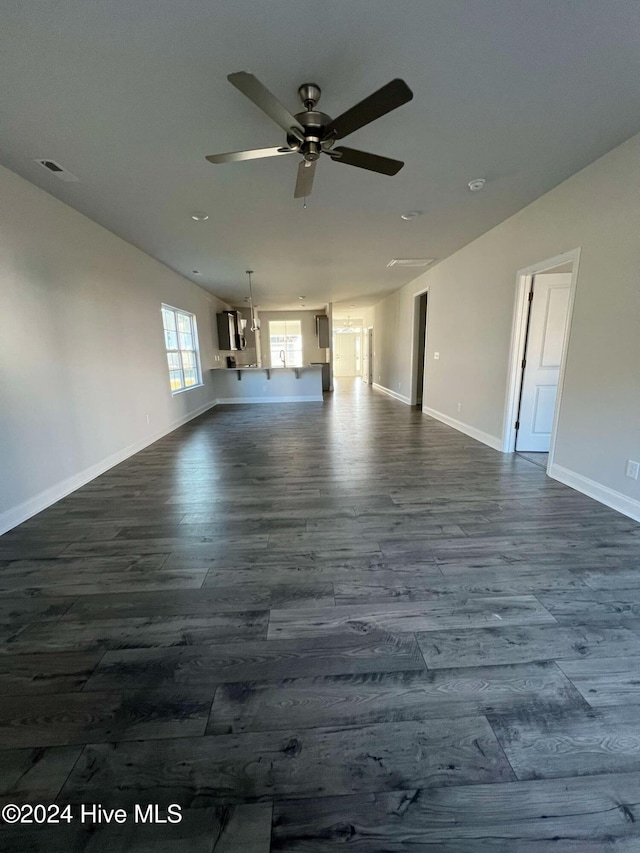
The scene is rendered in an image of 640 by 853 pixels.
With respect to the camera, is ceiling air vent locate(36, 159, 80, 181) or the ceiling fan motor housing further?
ceiling air vent locate(36, 159, 80, 181)

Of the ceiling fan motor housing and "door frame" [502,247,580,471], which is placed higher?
the ceiling fan motor housing

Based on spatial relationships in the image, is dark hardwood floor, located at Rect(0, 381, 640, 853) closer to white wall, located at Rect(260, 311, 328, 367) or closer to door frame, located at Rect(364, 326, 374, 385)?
white wall, located at Rect(260, 311, 328, 367)

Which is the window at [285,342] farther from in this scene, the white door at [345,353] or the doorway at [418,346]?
the white door at [345,353]

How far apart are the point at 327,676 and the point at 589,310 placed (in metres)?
3.32

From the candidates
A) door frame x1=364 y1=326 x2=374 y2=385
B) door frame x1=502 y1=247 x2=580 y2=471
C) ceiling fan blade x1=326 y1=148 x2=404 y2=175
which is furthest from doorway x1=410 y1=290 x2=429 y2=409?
ceiling fan blade x1=326 y1=148 x2=404 y2=175

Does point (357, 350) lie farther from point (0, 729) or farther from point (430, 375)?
point (0, 729)

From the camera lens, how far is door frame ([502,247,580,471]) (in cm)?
306

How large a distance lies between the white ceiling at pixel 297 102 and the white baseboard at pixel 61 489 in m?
2.55

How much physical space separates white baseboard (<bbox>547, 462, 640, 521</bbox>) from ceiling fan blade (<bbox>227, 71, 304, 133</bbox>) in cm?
337

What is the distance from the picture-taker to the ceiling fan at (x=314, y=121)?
4.99ft

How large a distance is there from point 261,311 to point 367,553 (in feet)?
32.1

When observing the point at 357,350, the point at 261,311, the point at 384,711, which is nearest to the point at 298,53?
the point at 384,711

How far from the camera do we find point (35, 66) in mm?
1660

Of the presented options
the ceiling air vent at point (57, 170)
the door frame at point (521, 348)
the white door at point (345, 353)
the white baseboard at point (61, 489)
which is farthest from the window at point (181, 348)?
the white door at point (345, 353)
